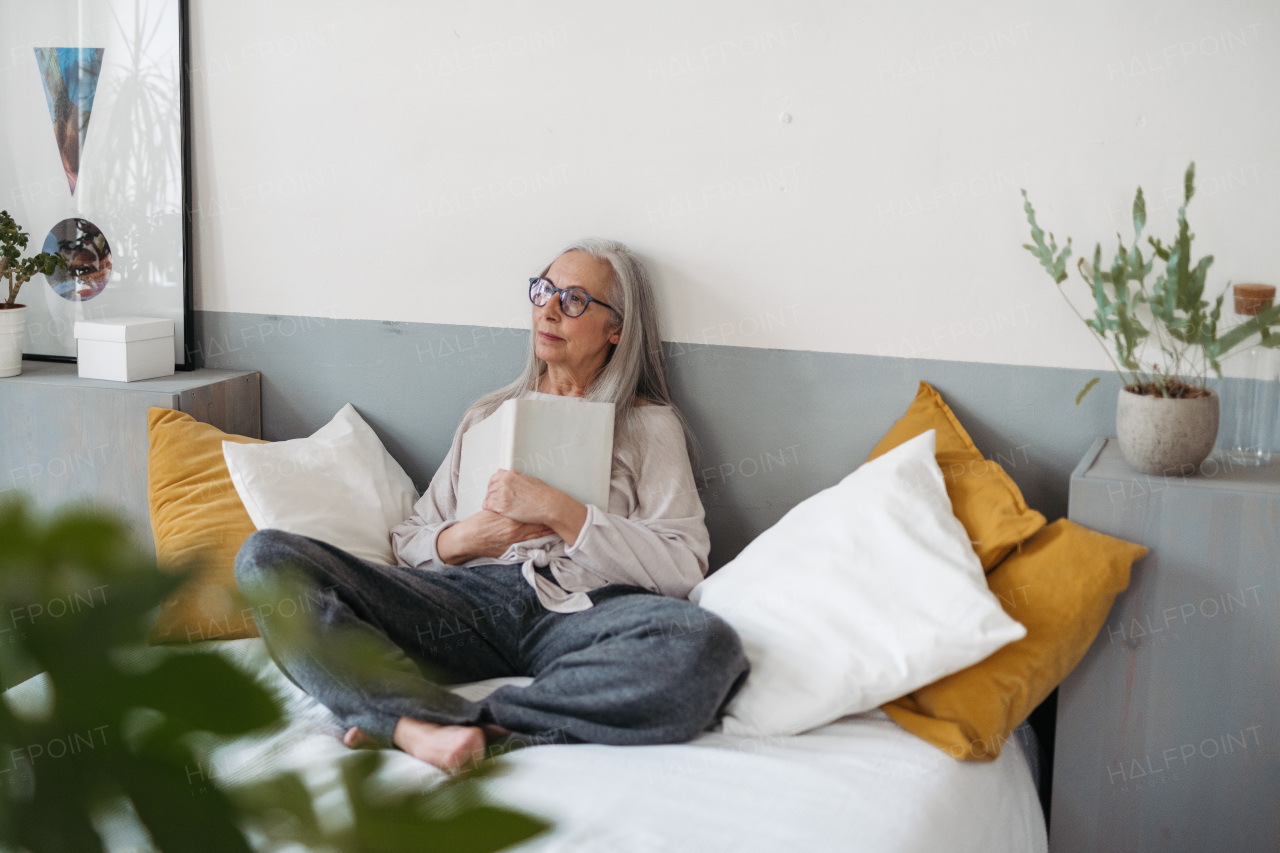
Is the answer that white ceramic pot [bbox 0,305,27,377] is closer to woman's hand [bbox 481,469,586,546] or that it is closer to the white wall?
the white wall

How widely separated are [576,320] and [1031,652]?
1014mm

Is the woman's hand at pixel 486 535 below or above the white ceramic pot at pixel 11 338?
below

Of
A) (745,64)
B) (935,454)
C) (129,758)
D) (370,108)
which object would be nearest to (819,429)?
(935,454)

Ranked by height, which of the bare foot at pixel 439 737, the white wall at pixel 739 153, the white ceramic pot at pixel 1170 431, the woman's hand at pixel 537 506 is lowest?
the bare foot at pixel 439 737

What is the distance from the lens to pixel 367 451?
2.21m

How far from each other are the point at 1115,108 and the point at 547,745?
141cm

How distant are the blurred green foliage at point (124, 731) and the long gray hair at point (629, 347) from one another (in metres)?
1.77

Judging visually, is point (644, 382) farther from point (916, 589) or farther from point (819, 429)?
point (916, 589)

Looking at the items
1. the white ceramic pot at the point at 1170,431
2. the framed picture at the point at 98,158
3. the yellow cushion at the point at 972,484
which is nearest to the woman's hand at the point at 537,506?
the yellow cushion at the point at 972,484

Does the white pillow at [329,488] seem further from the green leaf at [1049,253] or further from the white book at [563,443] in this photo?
the green leaf at [1049,253]

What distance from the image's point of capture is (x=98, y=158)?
2.42 m

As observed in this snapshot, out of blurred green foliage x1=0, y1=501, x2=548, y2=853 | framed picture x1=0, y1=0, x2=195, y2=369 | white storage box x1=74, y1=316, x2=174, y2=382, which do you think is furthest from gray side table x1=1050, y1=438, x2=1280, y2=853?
framed picture x1=0, y1=0, x2=195, y2=369

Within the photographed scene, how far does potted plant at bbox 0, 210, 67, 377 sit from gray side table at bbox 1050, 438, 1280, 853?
2234mm

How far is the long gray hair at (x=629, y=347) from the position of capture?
2.00 metres
